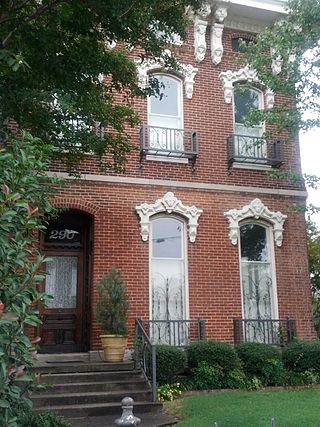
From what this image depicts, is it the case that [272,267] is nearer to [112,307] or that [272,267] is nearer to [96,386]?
[112,307]

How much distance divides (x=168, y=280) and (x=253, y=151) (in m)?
3.80

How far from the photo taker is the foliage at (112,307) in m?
10.1

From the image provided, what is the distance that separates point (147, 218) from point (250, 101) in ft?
14.3

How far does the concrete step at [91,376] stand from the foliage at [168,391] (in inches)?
16.0

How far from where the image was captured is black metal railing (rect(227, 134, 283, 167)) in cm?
1248

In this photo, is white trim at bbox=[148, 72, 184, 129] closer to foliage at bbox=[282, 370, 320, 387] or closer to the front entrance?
the front entrance

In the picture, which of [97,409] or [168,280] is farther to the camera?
[168,280]

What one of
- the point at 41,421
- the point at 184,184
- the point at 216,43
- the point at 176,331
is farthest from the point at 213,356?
the point at 216,43

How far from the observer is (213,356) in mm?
9984

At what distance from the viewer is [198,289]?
37.9ft

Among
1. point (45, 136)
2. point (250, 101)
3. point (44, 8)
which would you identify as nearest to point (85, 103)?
point (45, 136)

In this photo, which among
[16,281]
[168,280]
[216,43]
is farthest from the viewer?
[216,43]

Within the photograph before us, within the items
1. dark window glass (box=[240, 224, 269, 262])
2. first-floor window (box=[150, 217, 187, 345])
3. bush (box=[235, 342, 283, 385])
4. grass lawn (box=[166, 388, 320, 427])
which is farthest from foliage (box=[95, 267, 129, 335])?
dark window glass (box=[240, 224, 269, 262])

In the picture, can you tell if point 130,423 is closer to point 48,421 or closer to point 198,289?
point 48,421
